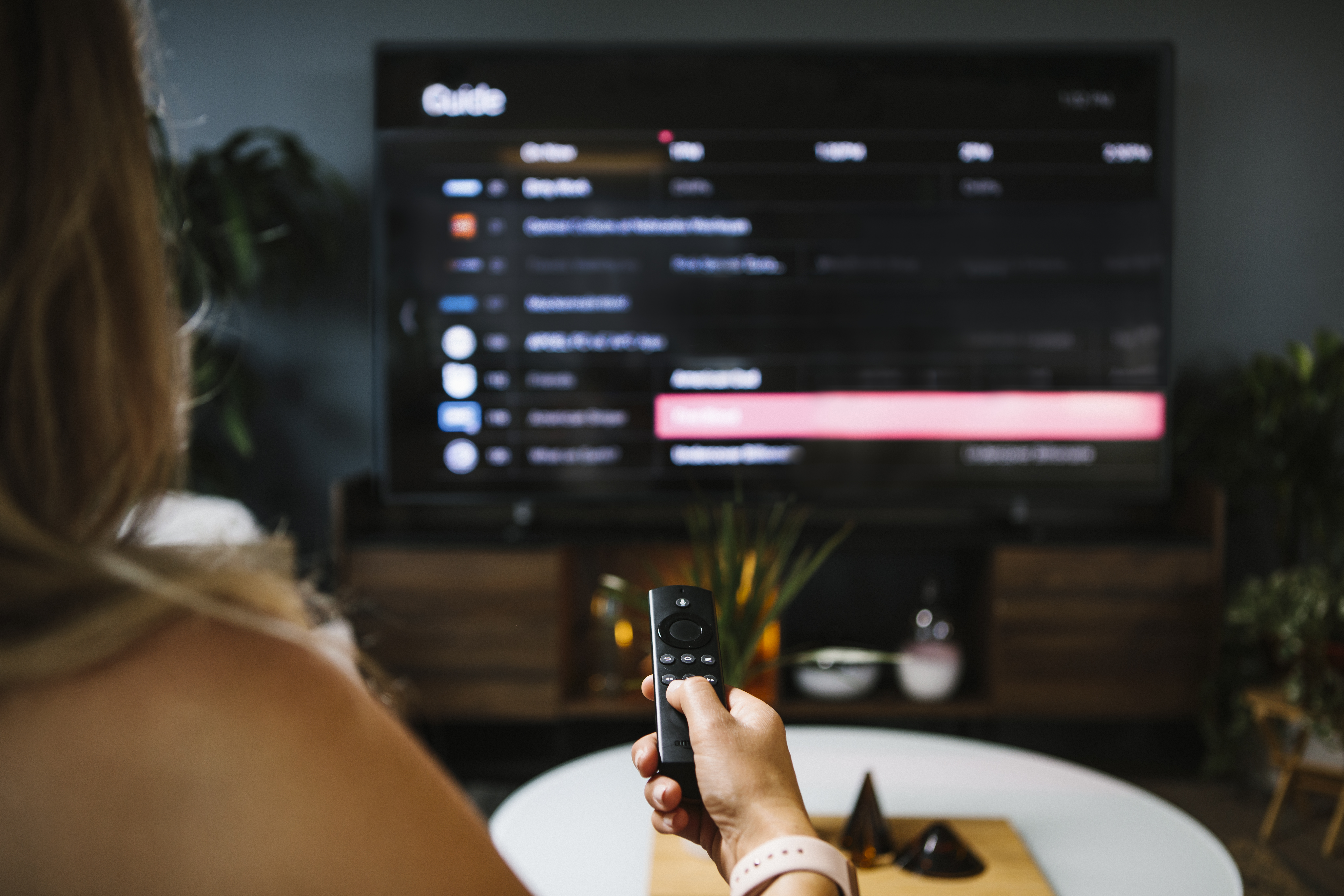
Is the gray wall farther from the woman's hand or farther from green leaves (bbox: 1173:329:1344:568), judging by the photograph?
the woman's hand

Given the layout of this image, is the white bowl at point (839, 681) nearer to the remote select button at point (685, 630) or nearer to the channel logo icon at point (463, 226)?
the channel logo icon at point (463, 226)

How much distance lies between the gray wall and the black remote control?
223 centimetres

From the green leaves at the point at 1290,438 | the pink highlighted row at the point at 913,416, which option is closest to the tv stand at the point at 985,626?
the green leaves at the point at 1290,438

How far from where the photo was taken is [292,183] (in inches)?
103

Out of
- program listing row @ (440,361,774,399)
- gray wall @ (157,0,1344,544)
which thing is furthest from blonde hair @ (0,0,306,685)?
gray wall @ (157,0,1344,544)

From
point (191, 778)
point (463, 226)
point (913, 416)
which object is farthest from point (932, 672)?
point (191, 778)

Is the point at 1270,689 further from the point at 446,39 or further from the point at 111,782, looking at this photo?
the point at 446,39

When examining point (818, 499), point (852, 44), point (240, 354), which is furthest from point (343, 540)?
point (852, 44)

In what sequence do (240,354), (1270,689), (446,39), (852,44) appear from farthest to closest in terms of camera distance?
(446,39) < (240,354) < (852,44) < (1270,689)

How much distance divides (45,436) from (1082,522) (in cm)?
289

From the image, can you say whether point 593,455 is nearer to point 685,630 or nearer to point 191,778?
point 685,630

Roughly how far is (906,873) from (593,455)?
1.57 meters

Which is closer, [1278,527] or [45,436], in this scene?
[45,436]

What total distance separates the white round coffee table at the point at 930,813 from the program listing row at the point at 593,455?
1.01 metres
